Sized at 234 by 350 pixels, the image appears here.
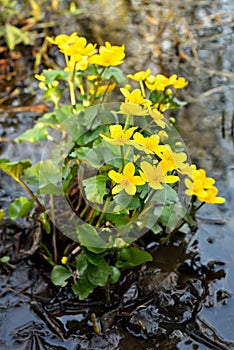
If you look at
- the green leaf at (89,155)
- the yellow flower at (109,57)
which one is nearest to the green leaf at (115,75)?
the yellow flower at (109,57)

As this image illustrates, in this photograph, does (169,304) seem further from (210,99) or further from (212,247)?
(210,99)

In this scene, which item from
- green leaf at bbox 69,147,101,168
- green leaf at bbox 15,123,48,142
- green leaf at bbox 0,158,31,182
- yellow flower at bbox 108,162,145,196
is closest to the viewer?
yellow flower at bbox 108,162,145,196

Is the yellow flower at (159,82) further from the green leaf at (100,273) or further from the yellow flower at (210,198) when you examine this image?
the green leaf at (100,273)

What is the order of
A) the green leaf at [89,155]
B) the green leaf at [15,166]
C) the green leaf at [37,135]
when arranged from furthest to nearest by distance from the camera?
the green leaf at [37,135]
the green leaf at [15,166]
the green leaf at [89,155]

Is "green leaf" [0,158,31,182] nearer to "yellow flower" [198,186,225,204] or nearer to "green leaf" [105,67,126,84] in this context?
"green leaf" [105,67,126,84]

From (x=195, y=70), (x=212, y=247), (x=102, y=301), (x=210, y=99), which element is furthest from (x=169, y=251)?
(x=195, y=70)

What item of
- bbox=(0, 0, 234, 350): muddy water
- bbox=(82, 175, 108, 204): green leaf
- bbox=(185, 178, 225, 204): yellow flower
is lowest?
bbox=(0, 0, 234, 350): muddy water

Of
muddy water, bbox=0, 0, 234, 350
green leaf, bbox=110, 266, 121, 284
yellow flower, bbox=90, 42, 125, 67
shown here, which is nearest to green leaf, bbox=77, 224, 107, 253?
green leaf, bbox=110, 266, 121, 284
